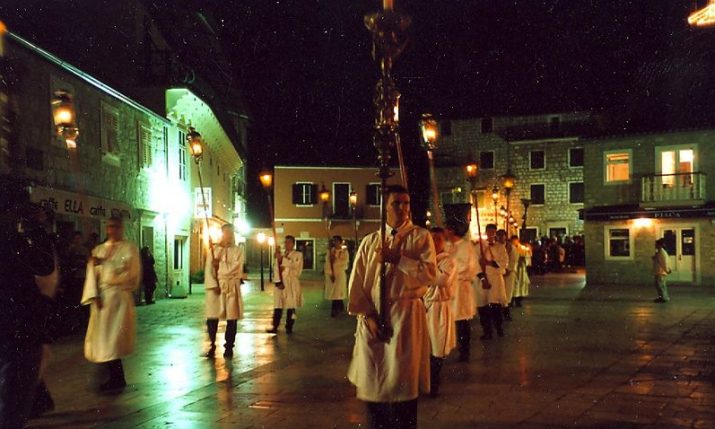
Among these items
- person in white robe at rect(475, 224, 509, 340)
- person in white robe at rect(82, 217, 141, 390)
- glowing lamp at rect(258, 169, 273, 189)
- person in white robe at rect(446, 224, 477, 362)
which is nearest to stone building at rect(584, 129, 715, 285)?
glowing lamp at rect(258, 169, 273, 189)

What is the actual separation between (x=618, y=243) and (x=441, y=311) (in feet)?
82.1

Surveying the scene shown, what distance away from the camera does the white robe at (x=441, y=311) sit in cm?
791

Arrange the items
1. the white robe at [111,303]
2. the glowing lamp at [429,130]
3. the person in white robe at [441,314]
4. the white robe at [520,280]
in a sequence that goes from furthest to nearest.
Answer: the white robe at [520,280]
the glowing lamp at [429,130]
the white robe at [111,303]
the person in white robe at [441,314]

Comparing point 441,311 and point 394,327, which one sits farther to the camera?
point 441,311

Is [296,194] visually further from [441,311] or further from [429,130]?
[441,311]

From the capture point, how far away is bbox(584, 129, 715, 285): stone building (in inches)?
1128

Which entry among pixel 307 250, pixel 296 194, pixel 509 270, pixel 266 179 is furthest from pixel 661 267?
pixel 296 194

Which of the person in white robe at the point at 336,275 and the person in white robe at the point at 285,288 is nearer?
the person in white robe at the point at 285,288

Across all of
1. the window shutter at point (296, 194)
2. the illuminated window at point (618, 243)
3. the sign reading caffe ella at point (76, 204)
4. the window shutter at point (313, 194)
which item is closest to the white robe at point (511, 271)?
the sign reading caffe ella at point (76, 204)

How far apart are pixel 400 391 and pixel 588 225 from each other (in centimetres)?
2817

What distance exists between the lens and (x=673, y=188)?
29172 millimetres

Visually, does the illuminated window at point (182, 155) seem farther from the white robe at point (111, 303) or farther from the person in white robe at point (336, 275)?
the white robe at point (111, 303)

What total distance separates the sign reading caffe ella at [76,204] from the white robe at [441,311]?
854 centimetres

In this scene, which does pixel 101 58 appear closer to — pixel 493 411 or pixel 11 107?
pixel 11 107
